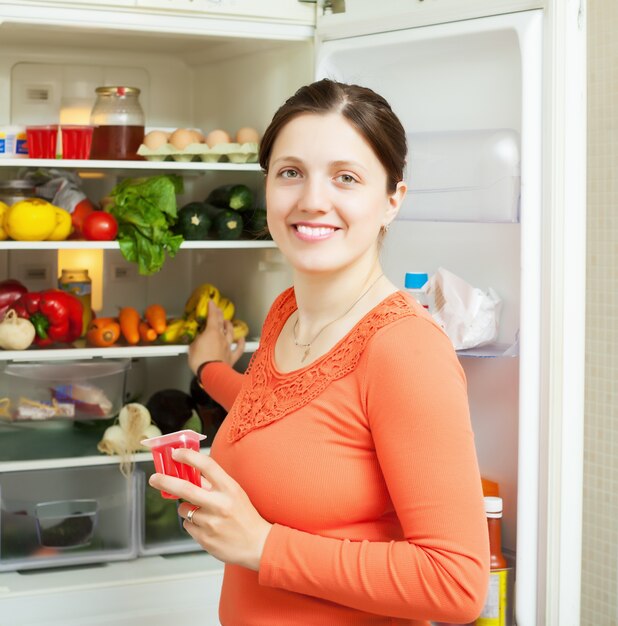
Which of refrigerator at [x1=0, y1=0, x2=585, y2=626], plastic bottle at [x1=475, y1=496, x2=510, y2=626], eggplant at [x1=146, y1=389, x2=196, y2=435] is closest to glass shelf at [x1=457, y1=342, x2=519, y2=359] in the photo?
refrigerator at [x1=0, y1=0, x2=585, y2=626]

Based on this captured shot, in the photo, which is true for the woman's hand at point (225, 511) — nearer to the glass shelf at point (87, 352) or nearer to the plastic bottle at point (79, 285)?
the glass shelf at point (87, 352)

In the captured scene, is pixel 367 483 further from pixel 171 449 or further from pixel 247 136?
pixel 247 136

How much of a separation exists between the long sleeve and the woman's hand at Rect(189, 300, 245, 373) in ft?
3.15

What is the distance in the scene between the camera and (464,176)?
1.63m

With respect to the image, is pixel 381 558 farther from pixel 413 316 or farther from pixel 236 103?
pixel 236 103

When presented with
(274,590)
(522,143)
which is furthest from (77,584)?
(522,143)

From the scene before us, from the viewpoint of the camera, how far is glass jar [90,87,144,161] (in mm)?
1983

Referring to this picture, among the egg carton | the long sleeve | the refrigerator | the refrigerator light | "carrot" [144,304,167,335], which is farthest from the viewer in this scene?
the refrigerator light

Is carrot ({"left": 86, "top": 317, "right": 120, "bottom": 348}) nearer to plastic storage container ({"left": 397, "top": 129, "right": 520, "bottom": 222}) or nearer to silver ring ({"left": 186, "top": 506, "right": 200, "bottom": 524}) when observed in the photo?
plastic storage container ({"left": 397, "top": 129, "right": 520, "bottom": 222})

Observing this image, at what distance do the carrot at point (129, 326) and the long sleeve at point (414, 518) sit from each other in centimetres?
113

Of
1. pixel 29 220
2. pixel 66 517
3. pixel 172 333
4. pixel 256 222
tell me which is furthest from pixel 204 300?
pixel 66 517

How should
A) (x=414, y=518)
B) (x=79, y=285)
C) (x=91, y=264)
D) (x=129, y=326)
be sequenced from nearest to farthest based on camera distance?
(x=414, y=518)
(x=129, y=326)
(x=79, y=285)
(x=91, y=264)

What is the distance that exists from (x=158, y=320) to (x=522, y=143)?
0.97 m

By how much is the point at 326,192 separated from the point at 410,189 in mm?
677
